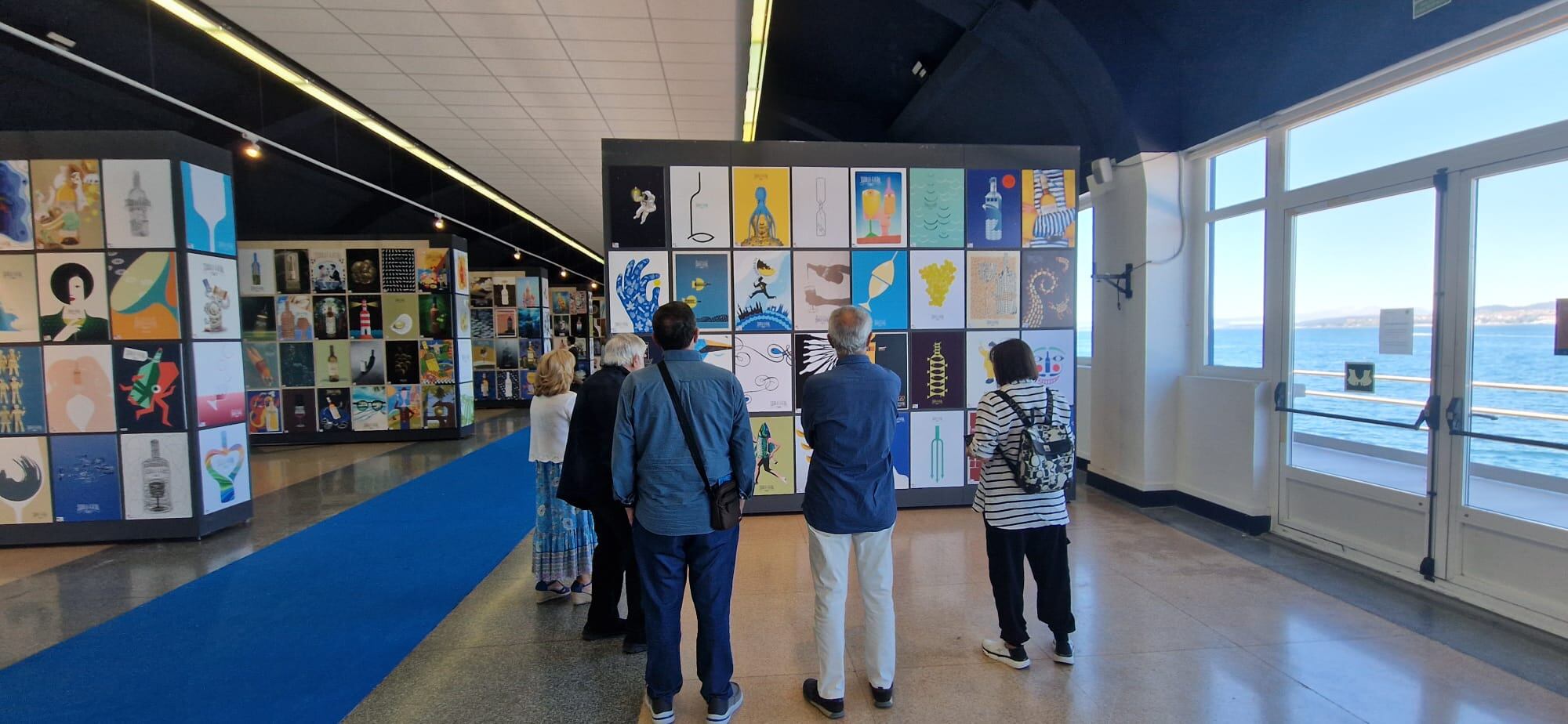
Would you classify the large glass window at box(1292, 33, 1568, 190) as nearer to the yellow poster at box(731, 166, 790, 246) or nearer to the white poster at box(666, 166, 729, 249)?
the yellow poster at box(731, 166, 790, 246)

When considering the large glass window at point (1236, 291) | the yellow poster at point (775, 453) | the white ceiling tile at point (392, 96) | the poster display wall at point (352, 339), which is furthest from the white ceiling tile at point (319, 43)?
the large glass window at point (1236, 291)

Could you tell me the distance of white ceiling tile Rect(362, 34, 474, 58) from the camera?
5.26m

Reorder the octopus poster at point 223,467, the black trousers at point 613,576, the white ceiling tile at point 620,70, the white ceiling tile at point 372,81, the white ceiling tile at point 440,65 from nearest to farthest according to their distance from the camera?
the black trousers at point 613,576, the octopus poster at point 223,467, the white ceiling tile at point 440,65, the white ceiling tile at point 620,70, the white ceiling tile at point 372,81

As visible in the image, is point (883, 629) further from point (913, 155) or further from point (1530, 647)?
point (913, 155)

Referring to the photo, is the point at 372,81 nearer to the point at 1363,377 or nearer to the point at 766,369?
the point at 766,369

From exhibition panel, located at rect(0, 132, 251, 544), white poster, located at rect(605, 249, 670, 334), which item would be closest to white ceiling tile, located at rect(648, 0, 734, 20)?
white poster, located at rect(605, 249, 670, 334)

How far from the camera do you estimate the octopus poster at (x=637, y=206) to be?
502 centimetres

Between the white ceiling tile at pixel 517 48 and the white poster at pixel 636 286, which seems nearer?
the white poster at pixel 636 286

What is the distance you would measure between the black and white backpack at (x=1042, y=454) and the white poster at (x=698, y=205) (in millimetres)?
3120

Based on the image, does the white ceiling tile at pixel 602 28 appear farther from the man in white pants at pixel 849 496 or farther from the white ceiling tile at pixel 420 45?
the man in white pants at pixel 849 496

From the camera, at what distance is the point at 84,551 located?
15.8 feet

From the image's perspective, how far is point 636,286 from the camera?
505 cm

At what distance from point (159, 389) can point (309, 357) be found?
Result: 17.1 ft

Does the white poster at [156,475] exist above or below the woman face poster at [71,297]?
below
